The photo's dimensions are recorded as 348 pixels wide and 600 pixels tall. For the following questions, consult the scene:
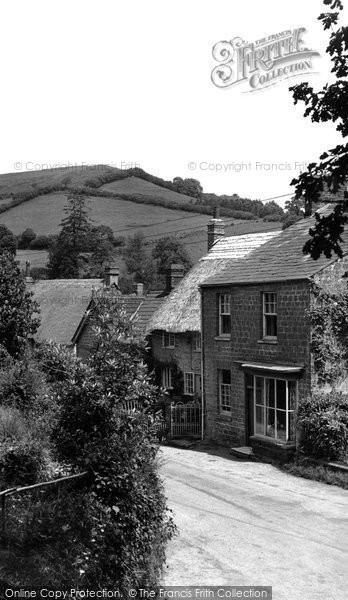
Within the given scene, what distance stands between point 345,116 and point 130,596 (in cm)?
802

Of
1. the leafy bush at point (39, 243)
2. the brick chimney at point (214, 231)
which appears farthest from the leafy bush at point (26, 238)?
the brick chimney at point (214, 231)

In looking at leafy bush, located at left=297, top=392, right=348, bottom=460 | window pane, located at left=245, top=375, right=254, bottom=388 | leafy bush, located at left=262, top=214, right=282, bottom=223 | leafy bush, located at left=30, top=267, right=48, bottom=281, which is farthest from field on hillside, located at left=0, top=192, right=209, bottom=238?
leafy bush, located at left=297, top=392, right=348, bottom=460

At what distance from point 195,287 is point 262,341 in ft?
27.7

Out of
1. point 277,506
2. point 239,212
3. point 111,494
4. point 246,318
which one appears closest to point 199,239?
point 239,212

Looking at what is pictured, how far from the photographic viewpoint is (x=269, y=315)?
86.3 ft

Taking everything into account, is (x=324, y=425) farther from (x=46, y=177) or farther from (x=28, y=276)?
(x=46, y=177)

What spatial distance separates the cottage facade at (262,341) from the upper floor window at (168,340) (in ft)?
12.4

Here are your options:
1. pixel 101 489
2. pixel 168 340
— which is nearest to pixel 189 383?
pixel 168 340

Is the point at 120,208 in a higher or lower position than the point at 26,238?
higher

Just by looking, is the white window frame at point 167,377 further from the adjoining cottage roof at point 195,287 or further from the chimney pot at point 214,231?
the chimney pot at point 214,231

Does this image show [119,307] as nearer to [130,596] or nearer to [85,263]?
[130,596]

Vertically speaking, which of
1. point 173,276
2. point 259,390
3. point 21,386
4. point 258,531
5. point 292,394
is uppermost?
point 173,276

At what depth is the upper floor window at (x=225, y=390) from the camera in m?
28.8

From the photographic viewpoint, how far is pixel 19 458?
14.6 meters
